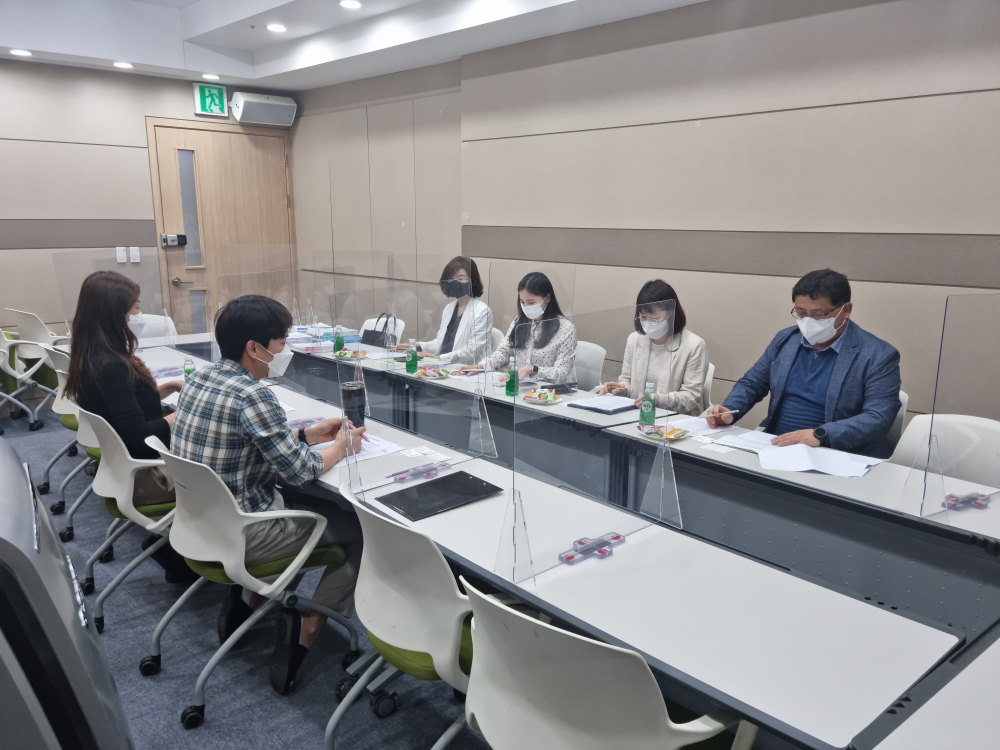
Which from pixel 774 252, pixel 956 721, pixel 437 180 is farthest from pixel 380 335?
pixel 956 721

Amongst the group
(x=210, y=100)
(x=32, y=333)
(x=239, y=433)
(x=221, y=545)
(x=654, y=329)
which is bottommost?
(x=221, y=545)

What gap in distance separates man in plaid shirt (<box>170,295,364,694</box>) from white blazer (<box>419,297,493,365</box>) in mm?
1750

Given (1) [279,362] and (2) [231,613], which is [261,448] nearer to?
(1) [279,362]

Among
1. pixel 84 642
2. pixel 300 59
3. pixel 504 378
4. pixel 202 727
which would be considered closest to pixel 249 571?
pixel 202 727

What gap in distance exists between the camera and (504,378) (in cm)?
372

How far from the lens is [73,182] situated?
5.95 metres

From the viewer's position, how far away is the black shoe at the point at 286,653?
2.26 metres

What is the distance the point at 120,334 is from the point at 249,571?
4.22 feet

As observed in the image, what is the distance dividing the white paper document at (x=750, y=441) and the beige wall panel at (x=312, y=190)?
16.8ft

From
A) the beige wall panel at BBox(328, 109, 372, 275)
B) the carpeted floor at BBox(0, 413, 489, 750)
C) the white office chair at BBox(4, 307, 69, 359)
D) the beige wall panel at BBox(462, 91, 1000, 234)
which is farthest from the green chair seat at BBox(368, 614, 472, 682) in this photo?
the beige wall panel at BBox(328, 109, 372, 275)

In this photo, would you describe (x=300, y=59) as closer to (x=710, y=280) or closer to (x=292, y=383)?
(x=292, y=383)

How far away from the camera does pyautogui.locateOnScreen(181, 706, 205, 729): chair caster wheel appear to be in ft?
6.92

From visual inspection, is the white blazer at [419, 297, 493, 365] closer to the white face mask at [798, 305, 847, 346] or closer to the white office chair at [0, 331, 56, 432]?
the white face mask at [798, 305, 847, 346]

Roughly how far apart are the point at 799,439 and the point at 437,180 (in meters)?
4.13
